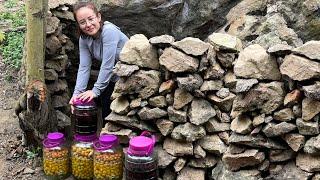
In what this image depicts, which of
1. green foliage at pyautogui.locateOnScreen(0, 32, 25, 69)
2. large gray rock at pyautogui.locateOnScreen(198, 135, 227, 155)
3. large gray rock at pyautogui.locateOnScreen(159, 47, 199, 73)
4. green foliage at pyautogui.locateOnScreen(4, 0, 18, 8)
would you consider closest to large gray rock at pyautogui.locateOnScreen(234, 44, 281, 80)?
large gray rock at pyautogui.locateOnScreen(159, 47, 199, 73)

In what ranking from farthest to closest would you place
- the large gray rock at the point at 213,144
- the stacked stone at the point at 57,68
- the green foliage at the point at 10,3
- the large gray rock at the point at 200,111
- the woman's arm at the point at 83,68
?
the green foliage at the point at 10,3, the stacked stone at the point at 57,68, the woman's arm at the point at 83,68, the large gray rock at the point at 213,144, the large gray rock at the point at 200,111

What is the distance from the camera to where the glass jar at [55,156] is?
16.7 feet

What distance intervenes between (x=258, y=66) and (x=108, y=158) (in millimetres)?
1554

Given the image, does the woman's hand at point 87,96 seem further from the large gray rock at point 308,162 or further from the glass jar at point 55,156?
the large gray rock at point 308,162

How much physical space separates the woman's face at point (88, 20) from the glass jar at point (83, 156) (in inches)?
38.5

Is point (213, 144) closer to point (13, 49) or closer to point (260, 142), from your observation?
point (260, 142)

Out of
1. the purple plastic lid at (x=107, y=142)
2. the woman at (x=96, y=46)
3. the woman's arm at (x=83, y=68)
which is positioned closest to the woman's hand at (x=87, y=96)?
the woman at (x=96, y=46)

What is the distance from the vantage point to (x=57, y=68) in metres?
5.78

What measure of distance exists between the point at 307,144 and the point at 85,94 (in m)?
2.07

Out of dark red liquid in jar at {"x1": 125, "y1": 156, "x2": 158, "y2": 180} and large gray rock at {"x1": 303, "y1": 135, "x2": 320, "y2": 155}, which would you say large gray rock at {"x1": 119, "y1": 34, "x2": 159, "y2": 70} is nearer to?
dark red liquid in jar at {"x1": 125, "y1": 156, "x2": 158, "y2": 180}

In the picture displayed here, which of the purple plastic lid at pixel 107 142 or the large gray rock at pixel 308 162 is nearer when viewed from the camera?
the large gray rock at pixel 308 162

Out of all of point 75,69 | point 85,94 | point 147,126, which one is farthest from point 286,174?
point 75,69

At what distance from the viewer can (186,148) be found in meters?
4.62

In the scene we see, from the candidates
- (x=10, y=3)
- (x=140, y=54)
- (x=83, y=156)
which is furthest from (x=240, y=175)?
(x=10, y=3)
